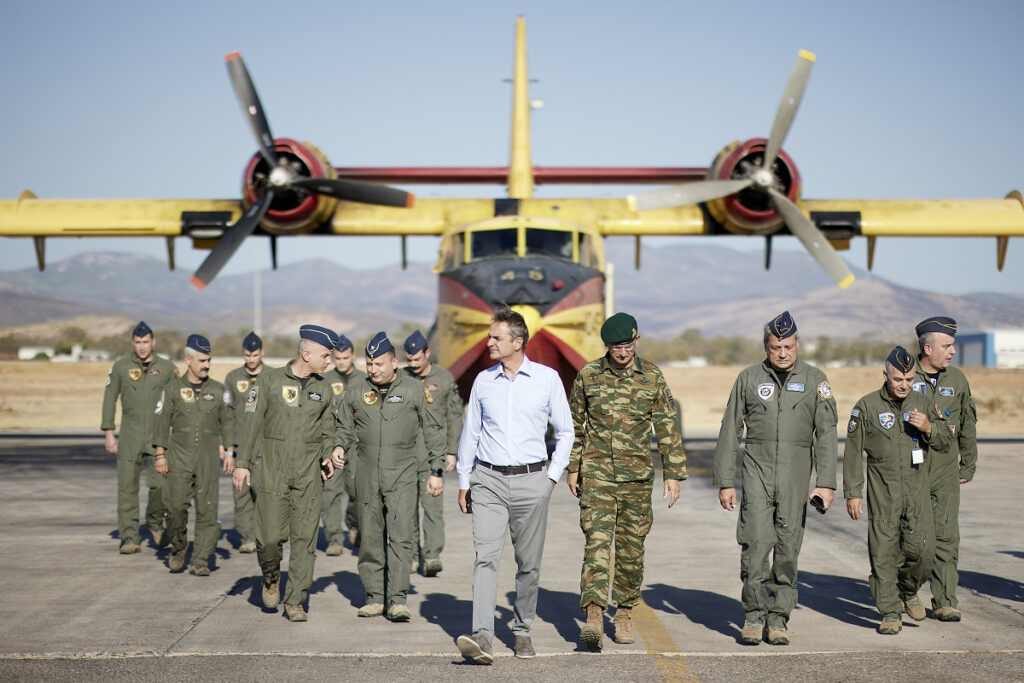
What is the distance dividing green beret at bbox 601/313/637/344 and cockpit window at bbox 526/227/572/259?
9.29 m

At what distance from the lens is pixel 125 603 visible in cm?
803

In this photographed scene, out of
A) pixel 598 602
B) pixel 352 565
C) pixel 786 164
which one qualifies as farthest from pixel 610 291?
pixel 598 602

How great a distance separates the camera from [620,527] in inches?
280

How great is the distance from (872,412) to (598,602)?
8.08 feet

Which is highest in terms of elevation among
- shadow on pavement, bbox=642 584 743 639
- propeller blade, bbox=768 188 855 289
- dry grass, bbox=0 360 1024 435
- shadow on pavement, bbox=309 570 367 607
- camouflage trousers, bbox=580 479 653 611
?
propeller blade, bbox=768 188 855 289

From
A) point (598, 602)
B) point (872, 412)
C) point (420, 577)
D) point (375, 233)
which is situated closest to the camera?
point (598, 602)

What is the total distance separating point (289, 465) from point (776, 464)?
11.1ft

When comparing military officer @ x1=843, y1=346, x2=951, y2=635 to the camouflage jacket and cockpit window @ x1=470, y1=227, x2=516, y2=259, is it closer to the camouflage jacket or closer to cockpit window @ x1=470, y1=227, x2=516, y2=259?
the camouflage jacket

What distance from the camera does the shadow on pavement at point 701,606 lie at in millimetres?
7500

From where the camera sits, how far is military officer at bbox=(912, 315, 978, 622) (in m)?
7.70

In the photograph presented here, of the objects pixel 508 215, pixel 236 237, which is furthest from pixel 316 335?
pixel 236 237

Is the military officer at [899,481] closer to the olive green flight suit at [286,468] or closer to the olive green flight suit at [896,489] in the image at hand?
the olive green flight suit at [896,489]

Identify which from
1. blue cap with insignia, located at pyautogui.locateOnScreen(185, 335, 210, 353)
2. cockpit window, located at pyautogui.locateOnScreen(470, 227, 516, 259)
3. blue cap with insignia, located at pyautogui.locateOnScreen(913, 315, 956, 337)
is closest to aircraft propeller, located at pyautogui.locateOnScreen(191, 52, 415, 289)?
cockpit window, located at pyautogui.locateOnScreen(470, 227, 516, 259)

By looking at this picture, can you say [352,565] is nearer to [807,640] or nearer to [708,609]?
[708,609]
